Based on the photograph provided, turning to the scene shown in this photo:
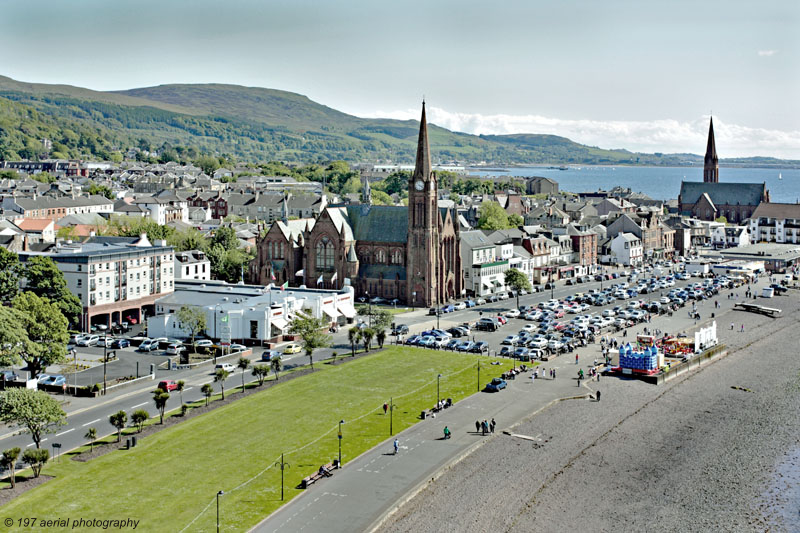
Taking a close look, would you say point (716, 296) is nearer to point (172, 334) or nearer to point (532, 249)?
point (532, 249)

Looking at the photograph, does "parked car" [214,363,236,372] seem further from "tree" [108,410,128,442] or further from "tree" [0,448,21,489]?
"tree" [0,448,21,489]

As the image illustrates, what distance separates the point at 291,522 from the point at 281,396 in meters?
22.8

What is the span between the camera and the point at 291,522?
41.8 m

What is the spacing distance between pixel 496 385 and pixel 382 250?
145 feet

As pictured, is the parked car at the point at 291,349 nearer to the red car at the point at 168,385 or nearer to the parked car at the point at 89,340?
the red car at the point at 168,385

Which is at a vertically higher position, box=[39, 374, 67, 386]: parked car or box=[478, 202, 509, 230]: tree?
box=[478, 202, 509, 230]: tree

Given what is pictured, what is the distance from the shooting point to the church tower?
10481 cm

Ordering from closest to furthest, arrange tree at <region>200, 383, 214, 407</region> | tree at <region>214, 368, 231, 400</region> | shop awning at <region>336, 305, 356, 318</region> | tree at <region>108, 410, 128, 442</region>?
tree at <region>108, 410, 128, 442</region>, tree at <region>200, 383, 214, 407</region>, tree at <region>214, 368, 231, 400</region>, shop awning at <region>336, 305, 356, 318</region>

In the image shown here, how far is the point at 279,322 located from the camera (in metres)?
84.4

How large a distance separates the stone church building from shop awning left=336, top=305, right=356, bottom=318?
6176 mm

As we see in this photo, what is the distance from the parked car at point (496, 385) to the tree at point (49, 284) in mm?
41350

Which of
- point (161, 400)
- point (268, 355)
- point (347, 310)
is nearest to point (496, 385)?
point (268, 355)

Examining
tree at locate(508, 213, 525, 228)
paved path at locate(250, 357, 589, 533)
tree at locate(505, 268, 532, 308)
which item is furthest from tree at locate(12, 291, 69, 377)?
tree at locate(508, 213, 525, 228)

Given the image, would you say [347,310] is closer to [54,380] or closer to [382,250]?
[382,250]
